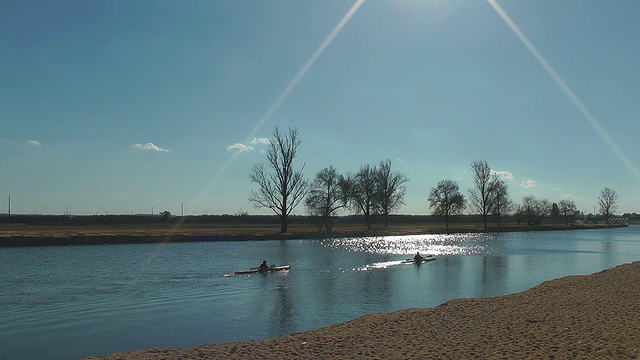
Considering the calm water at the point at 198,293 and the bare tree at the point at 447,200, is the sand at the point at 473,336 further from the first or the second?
the bare tree at the point at 447,200

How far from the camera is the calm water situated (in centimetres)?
1319

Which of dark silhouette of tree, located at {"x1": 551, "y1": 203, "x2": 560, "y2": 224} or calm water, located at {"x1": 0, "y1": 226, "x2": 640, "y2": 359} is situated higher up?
dark silhouette of tree, located at {"x1": 551, "y1": 203, "x2": 560, "y2": 224}

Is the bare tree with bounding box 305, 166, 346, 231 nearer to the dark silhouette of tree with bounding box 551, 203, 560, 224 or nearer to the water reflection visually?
the water reflection

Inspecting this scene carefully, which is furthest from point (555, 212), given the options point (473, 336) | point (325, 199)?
point (473, 336)

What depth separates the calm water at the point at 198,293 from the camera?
13188mm

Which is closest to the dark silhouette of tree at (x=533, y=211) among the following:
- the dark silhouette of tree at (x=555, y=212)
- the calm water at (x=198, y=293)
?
the dark silhouette of tree at (x=555, y=212)

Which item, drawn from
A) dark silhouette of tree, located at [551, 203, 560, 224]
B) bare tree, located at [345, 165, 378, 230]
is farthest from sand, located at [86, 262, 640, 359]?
dark silhouette of tree, located at [551, 203, 560, 224]

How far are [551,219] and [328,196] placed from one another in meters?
89.4

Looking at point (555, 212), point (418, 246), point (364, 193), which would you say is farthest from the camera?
point (555, 212)

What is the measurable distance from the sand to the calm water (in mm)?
2107

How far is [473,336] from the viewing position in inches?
421

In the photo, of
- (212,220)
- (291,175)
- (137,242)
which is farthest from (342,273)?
(212,220)

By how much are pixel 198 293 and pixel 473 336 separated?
499 inches

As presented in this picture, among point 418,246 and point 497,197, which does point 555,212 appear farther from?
point 418,246
